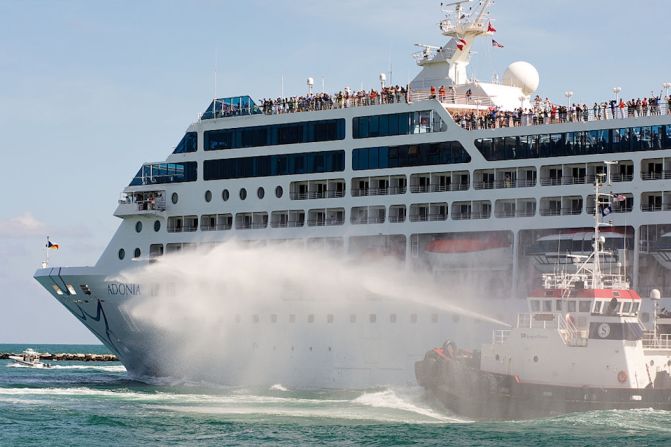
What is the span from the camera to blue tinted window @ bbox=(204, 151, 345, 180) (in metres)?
52.2

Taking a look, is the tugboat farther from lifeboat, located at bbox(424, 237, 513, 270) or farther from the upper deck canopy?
the upper deck canopy

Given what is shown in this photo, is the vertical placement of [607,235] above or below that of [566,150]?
below

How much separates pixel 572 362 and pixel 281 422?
9.15m

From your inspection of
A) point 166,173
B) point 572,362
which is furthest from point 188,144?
point 572,362

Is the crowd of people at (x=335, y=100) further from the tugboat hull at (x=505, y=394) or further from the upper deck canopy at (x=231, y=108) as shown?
the tugboat hull at (x=505, y=394)

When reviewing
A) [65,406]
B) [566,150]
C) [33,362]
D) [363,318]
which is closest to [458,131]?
[566,150]

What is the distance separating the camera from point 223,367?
52375mm

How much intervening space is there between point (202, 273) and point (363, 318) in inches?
310

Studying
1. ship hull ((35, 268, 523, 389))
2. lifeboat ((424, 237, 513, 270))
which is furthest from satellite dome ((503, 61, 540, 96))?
ship hull ((35, 268, 523, 389))

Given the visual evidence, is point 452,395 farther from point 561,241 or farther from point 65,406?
point 65,406

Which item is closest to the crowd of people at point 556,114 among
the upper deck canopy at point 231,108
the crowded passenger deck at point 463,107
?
the crowded passenger deck at point 463,107

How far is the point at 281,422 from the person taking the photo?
4147 centimetres

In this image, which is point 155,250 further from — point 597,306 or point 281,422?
point 597,306

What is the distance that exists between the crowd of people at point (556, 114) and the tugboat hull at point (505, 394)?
10.7 m
